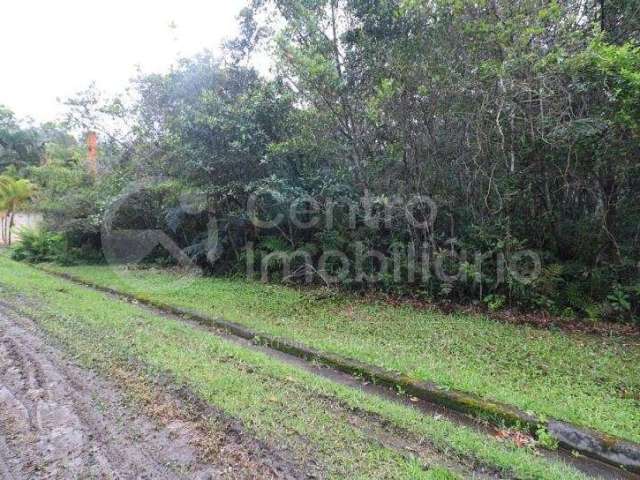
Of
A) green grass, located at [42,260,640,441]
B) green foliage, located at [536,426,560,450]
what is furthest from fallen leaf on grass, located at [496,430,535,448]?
green grass, located at [42,260,640,441]

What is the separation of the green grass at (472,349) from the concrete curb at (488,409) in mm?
108

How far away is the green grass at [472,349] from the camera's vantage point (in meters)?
3.35

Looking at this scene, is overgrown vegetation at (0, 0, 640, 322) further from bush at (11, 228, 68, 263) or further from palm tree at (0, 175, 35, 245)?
palm tree at (0, 175, 35, 245)

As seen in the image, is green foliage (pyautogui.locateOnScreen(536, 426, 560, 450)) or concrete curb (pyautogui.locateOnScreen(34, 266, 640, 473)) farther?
green foliage (pyautogui.locateOnScreen(536, 426, 560, 450))

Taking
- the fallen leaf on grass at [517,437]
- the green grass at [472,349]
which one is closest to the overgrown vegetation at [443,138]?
the green grass at [472,349]

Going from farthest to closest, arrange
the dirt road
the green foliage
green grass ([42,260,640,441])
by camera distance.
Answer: green grass ([42,260,640,441]) < the green foliage < the dirt road

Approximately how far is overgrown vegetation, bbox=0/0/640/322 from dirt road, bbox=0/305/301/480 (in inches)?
180

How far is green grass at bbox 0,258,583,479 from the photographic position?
8.11 ft

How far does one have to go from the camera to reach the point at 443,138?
6422mm

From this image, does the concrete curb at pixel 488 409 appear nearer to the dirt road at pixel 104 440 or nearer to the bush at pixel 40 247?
the dirt road at pixel 104 440

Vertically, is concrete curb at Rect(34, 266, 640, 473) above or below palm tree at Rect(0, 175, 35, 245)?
below

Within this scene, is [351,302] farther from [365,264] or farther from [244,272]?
[244,272]

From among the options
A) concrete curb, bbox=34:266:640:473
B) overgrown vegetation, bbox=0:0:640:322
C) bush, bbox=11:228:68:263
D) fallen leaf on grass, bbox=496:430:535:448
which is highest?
overgrown vegetation, bbox=0:0:640:322

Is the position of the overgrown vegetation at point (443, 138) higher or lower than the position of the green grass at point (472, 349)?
higher
